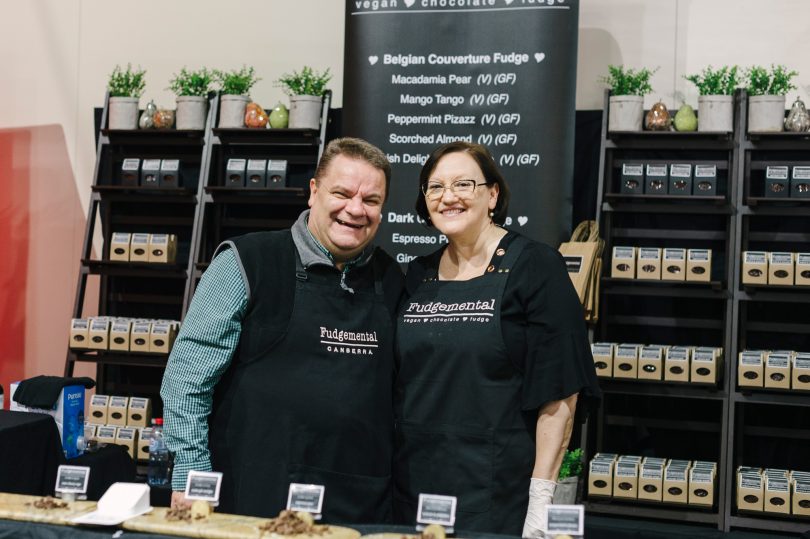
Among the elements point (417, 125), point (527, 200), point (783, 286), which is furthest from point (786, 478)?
point (417, 125)

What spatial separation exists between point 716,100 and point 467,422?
329 cm

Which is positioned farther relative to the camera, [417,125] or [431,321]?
[417,125]

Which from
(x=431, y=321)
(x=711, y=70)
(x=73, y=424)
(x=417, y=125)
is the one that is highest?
(x=711, y=70)

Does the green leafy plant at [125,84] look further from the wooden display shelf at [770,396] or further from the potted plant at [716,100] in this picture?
the wooden display shelf at [770,396]

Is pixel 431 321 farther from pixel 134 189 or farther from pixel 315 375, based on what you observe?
pixel 134 189

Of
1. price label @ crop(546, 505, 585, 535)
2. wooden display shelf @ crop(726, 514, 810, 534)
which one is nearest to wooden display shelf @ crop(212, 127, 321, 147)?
wooden display shelf @ crop(726, 514, 810, 534)

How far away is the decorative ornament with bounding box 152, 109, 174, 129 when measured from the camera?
18.8 ft

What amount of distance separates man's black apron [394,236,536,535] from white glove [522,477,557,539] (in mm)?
40

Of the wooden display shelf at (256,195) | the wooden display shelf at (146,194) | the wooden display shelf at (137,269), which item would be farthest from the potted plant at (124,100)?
the wooden display shelf at (137,269)

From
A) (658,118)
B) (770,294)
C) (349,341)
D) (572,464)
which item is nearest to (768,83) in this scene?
(658,118)

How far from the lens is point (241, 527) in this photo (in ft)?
6.05

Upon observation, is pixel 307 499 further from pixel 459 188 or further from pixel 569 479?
pixel 569 479

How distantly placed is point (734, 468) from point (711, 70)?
7.25ft

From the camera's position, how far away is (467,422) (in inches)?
89.0
